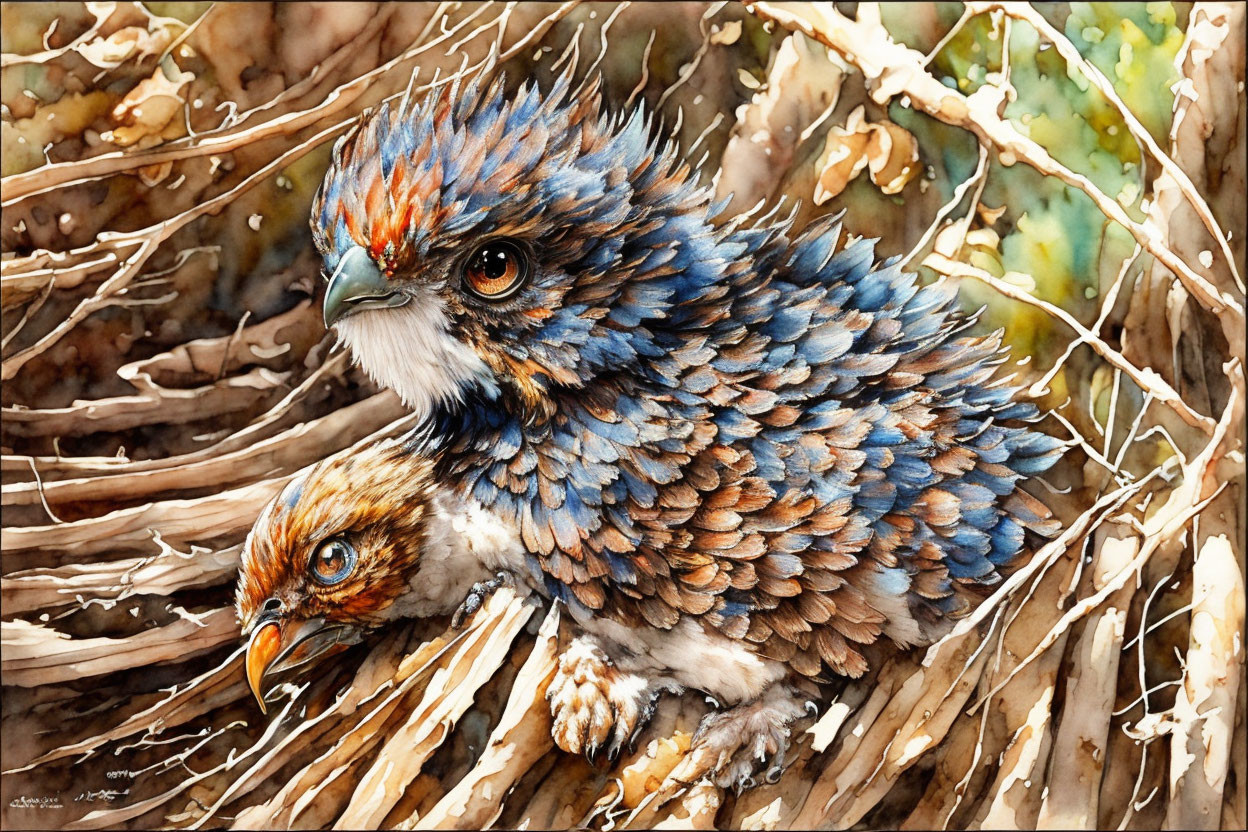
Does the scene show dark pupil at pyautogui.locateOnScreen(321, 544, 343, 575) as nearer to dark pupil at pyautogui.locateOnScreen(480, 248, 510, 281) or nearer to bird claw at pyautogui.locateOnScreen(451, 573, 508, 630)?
bird claw at pyautogui.locateOnScreen(451, 573, 508, 630)

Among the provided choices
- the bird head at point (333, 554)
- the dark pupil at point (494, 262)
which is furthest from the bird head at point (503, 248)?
the bird head at point (333, 554)

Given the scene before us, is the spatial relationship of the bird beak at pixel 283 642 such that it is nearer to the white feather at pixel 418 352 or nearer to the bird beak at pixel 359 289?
the white feather at pixel 418 352

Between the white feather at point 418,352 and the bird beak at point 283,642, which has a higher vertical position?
the white feather at point 418,352

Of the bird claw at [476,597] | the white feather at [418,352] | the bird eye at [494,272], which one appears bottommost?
the bird claw at [476,597]

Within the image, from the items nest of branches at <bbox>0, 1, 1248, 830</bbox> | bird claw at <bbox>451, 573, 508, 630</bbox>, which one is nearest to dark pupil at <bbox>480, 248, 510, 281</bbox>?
nest of branches at <bbox>0, 1, 1248, 830</bbox>

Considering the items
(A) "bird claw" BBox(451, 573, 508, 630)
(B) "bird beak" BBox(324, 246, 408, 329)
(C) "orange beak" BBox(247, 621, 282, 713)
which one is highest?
(B) "bird beak" BBox(324, 246, 408, 329)
